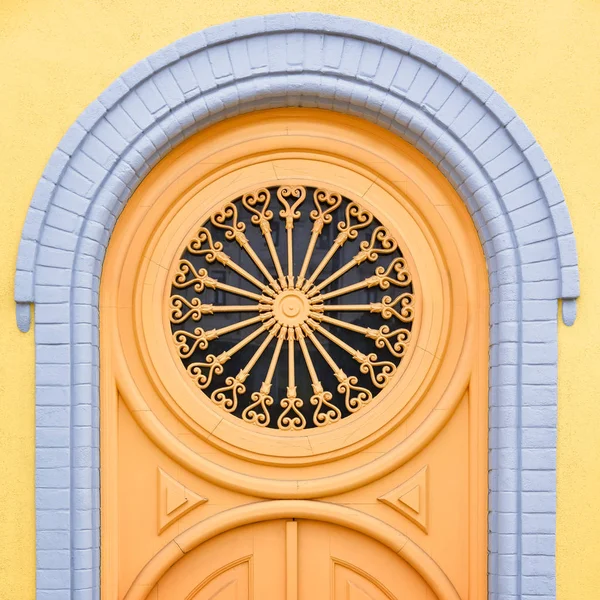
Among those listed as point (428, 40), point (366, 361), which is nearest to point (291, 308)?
point (366, 361)

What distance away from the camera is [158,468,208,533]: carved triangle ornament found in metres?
4.25

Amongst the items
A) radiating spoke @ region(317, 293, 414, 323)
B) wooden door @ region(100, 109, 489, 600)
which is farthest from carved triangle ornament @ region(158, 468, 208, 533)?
radiating spoke @ region(317, 293, 414, 323)

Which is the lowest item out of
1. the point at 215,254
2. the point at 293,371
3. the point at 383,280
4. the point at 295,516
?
the point at 295,516

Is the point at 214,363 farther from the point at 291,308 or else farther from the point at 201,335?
the point at 291,308

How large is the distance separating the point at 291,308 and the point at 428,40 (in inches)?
53.0

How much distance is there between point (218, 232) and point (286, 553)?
152 centimetres

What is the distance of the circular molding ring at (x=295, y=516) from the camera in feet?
13.9

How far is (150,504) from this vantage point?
4270mm

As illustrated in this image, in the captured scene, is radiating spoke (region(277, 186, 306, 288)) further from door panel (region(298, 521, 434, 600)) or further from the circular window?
door panel (region(298, 521, 434, 600))

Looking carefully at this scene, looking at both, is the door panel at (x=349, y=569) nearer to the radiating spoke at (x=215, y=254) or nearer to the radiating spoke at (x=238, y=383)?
the radiating spoke at (x=238, y=383)

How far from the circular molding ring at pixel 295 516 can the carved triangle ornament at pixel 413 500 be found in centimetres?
10

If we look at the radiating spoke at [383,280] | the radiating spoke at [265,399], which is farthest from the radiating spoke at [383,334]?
the radiating spoke at [265,399]

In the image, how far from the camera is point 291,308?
14.0 feet

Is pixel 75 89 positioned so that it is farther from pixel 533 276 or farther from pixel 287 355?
pixel 533 276
